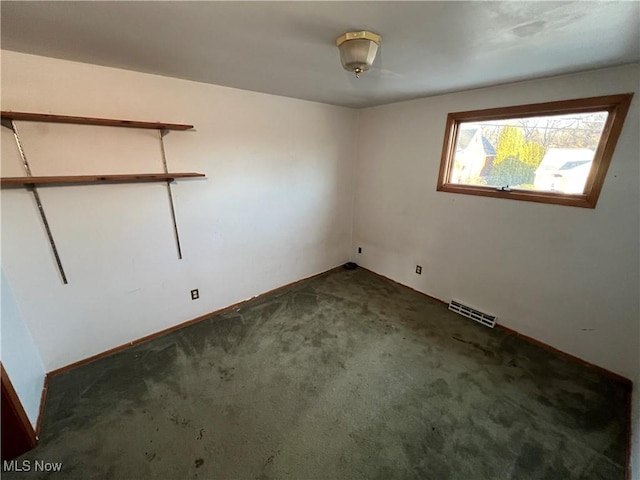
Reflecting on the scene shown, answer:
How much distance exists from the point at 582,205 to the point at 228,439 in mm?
2989

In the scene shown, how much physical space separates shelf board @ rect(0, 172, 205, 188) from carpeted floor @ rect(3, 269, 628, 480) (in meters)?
1.44

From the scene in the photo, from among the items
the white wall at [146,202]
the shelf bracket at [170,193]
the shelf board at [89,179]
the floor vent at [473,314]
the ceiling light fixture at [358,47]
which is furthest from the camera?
the floor vent at [473,314]

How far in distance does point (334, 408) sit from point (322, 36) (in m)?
2.23

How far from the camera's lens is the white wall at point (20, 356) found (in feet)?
4.91

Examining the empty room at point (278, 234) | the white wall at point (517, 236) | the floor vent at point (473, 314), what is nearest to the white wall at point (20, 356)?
the empty room at point (278, 234)

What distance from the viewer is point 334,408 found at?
5.78 ft

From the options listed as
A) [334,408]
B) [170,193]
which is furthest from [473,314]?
[170,193]

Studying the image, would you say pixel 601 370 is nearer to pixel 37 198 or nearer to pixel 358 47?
pixel 358 47

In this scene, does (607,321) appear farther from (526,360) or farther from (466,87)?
(466,87)

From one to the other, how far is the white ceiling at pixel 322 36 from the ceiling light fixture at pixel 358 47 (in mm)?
35

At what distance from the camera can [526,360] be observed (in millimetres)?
2191

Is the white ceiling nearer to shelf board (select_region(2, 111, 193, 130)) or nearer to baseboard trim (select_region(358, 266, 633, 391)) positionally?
shelf board (select_region(2, 111, 193, 130))

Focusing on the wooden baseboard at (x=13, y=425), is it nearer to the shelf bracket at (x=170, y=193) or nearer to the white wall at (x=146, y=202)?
the white wall at (x=146, y=202)

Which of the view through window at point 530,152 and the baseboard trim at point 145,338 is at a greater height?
the view through window at point 530,152
